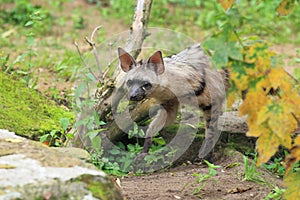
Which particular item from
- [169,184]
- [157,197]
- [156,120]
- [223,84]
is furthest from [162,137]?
[157,197]

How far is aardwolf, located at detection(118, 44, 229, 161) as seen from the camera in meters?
5.14

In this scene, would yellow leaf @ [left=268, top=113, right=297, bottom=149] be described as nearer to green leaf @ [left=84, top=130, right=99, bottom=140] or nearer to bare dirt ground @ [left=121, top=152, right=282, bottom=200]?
bare dirt ground @ [left=121, top=152, right=282, bottom=200]

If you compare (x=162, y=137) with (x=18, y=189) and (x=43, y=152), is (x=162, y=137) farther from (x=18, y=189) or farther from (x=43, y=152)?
(x=18, y=189)

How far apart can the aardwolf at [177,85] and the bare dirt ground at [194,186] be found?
577 millimetres

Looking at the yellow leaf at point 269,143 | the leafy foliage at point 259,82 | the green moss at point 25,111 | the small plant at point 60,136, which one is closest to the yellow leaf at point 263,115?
the leafy foliage at point 259,82

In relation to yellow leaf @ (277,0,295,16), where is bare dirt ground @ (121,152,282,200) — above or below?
below

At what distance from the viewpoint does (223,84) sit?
551 cm

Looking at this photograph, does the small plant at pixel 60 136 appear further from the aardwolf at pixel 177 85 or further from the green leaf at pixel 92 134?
the aardwolf at pixel 177 85

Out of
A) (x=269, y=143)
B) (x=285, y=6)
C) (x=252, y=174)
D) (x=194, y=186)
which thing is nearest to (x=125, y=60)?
(x=194, y=186)

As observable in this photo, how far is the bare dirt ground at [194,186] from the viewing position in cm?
405

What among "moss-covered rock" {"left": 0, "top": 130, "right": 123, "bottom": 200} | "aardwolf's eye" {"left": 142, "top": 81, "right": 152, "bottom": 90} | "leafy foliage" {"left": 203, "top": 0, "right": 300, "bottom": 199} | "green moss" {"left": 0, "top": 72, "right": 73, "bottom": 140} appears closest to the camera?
"moss-covered rock" {"left": 0, "top": 130, "right": 123, "bottom": 200}

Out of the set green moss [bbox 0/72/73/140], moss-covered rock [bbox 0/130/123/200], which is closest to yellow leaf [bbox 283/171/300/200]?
moss-covered rock [bbox 0/130/123/200]

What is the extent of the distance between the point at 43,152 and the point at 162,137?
236 centimetres

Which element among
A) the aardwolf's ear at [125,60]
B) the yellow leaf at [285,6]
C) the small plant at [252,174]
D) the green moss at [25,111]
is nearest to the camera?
the yellow leaf at [285,6]
